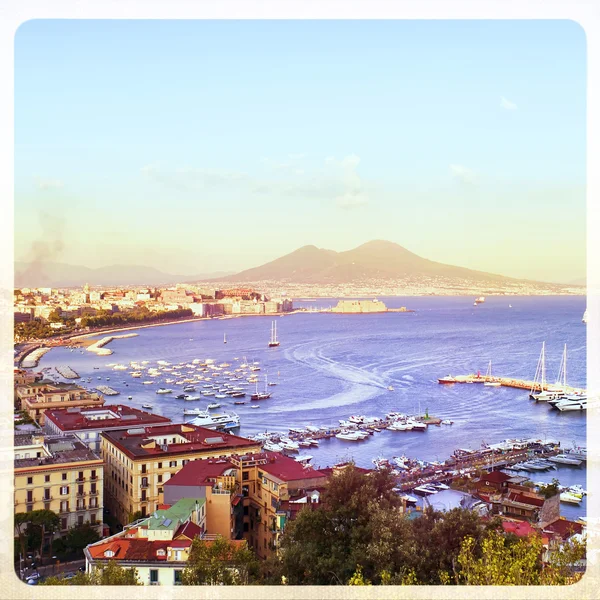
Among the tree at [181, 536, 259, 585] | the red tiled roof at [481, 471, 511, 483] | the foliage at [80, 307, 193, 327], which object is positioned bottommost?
the red tiled roof at [481, 471, 511, 483]

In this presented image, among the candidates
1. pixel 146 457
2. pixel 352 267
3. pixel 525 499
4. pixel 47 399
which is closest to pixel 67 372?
pixel 47 399

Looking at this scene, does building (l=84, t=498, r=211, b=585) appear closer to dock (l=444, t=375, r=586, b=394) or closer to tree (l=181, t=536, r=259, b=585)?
tree (l=181, t=536, r=259, b=585)

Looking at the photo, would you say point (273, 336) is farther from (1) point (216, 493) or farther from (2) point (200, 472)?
(1) point (216, 493)

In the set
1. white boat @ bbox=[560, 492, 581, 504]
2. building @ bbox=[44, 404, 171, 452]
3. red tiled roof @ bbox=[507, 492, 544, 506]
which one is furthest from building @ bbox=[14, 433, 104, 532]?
white boat @ bbox=[560, 492, 581, 504]

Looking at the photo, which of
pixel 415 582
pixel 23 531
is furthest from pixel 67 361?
pixel 415 582

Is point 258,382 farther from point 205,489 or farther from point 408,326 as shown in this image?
point 205,489

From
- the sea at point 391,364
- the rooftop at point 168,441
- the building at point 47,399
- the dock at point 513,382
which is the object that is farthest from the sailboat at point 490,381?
the rooftop at point 168,441

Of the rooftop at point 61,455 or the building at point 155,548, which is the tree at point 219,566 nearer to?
the building at point 155,548
